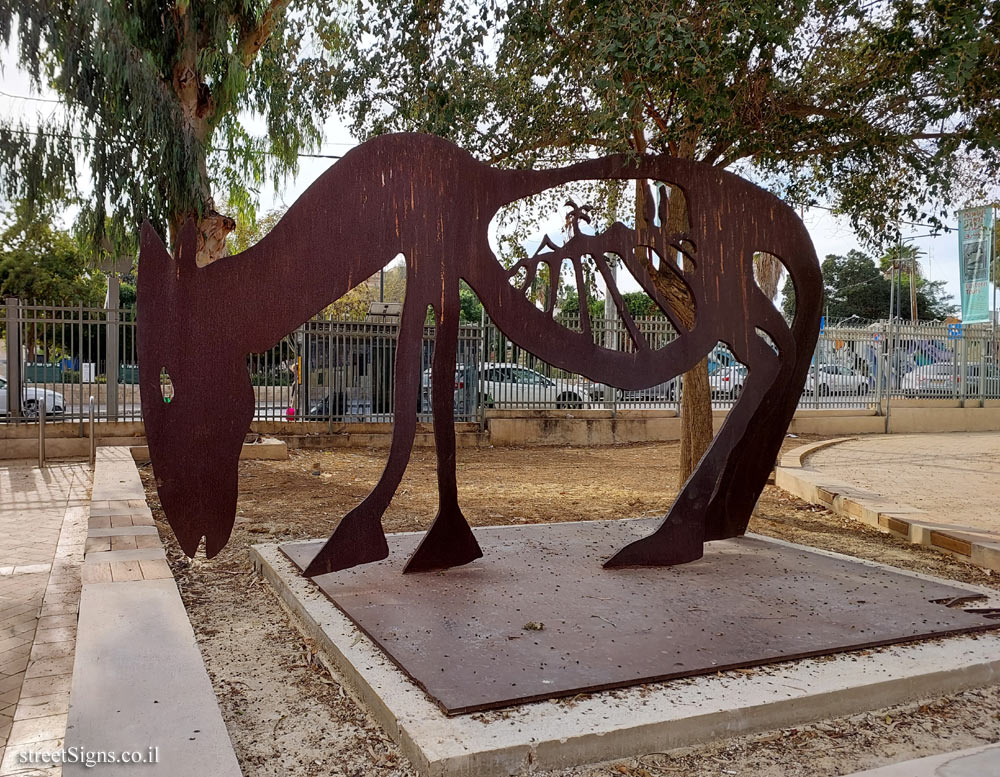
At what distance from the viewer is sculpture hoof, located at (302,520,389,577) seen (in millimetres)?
4117

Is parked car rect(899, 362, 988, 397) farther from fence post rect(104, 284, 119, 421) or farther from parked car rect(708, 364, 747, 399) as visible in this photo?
fence post rect(104, 284, 119, 421)

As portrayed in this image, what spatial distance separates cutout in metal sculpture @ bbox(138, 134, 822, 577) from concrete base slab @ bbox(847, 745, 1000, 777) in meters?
2.23

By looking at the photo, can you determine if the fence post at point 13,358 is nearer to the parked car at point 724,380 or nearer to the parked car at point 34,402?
the parked car at point 34,402

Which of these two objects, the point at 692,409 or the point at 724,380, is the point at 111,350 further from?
the point at 724,380

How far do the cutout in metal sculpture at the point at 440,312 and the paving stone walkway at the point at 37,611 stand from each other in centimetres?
82

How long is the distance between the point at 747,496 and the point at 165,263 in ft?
13.3

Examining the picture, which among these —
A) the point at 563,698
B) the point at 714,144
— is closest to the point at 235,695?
the point at 563,698

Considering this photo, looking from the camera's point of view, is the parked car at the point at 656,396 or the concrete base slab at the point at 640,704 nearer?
the concrete base slab at the point at 640,704

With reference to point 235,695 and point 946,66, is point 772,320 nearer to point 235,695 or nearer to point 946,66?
point 946,66

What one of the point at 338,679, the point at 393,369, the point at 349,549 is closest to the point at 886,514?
the point at 349,549

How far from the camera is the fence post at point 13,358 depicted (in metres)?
10.5

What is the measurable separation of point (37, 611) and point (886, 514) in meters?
6.66

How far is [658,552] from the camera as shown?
4.93 meters

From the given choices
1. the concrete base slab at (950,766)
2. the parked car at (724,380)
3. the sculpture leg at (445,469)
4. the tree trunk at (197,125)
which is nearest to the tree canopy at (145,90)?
the tree trunk at (197,125)
